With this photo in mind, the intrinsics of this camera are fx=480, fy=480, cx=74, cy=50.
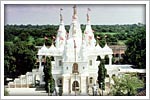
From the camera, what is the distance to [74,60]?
19.8 feet

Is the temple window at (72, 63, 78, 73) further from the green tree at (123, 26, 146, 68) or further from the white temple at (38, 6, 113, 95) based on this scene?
the green tree at (123, 26, 146, 68)

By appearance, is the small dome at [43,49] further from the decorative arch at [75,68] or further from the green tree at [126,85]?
the green tree at [126,85]

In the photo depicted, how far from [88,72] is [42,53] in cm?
63

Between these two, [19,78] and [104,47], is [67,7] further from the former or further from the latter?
[19,78]

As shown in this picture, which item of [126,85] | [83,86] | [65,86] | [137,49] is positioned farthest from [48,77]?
[137,49]

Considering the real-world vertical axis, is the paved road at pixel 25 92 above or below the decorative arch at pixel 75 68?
below

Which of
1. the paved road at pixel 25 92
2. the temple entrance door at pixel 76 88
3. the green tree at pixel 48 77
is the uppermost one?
the green tree at pixel 48 77

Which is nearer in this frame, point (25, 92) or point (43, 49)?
point (25, 92)

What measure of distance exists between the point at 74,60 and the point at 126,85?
0.72 m

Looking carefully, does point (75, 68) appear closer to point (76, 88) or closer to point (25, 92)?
point (76, 88)

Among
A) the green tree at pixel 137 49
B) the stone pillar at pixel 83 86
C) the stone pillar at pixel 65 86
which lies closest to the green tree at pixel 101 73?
the stone pillar at pixel 83 86

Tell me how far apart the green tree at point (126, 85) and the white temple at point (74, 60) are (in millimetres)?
270

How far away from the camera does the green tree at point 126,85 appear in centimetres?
595

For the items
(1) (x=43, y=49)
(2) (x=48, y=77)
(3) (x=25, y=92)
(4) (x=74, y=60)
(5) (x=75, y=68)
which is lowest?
(3) (x=25, y=92)
